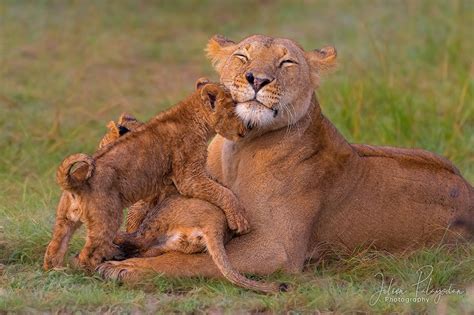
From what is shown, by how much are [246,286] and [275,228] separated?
0.51 m

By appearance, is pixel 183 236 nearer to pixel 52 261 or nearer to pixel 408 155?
pixel 52 261

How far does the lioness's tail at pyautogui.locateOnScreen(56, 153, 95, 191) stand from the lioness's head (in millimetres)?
882

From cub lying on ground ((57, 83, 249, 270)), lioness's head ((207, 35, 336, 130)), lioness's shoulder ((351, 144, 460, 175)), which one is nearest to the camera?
cub lying on ground ((57, 83, 249, 270))

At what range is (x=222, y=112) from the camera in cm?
650

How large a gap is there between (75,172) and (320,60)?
1688mm

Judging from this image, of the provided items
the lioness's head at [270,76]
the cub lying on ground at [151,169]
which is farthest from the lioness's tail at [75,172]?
the lioness's head at [270,76]

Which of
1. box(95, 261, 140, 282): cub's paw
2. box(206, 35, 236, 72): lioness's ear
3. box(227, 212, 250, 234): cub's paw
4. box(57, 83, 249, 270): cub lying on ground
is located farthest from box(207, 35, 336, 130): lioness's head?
box(95, 261, 140, 282): cub's paw

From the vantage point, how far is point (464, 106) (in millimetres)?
10258

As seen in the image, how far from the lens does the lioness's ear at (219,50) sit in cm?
699

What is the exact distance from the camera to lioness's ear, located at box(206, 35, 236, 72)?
699 cm

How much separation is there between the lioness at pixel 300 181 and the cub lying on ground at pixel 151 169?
0.45ft

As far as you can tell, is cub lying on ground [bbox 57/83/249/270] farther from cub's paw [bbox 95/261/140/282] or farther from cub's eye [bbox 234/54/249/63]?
cub's eye [bbox 234/54/249/63]

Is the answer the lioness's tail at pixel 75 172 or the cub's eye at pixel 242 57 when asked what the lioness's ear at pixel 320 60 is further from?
the lioness's tail at pixel 75 172

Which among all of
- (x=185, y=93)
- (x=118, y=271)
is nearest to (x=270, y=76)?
(x=118, y=271)
